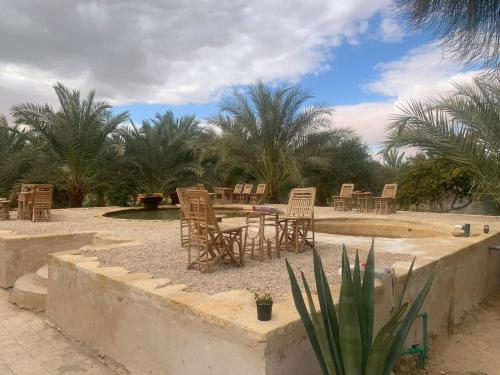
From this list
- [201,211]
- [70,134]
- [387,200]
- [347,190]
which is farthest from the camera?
[70,134]

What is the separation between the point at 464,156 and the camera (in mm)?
7547

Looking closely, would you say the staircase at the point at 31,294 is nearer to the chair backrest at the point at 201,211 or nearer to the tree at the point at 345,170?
the chair backrest at the point at 201,211

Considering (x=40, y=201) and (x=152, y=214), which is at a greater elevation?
(x=40, y=201)

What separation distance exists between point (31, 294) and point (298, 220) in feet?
10.9

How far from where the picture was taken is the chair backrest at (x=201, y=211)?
396cm

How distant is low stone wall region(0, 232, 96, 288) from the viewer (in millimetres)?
5391

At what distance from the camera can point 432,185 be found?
14688 mm

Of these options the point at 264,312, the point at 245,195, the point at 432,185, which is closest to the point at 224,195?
the point at 245,195

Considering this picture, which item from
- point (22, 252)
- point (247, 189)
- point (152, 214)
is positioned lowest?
point (22, 252)

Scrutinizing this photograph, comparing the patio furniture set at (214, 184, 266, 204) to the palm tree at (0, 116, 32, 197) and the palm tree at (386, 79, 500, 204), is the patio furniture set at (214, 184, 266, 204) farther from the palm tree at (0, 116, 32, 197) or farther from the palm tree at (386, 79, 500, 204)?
the palm tree at (386, 79, 500, 204)

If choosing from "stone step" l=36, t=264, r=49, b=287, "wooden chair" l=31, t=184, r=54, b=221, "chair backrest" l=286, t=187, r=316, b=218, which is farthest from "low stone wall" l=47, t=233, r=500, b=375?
"wooden chair" l=31, t=184, r=54, b=221

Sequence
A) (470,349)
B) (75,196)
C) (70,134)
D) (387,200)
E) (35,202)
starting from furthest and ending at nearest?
1. (75,196)
2. (70,134)
3. (387,200)
4. (35,202)
5. (470,349)

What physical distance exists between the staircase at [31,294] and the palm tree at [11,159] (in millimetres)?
9461

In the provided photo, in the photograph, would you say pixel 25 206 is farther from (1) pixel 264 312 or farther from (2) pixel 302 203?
(1) pixel 264 312
